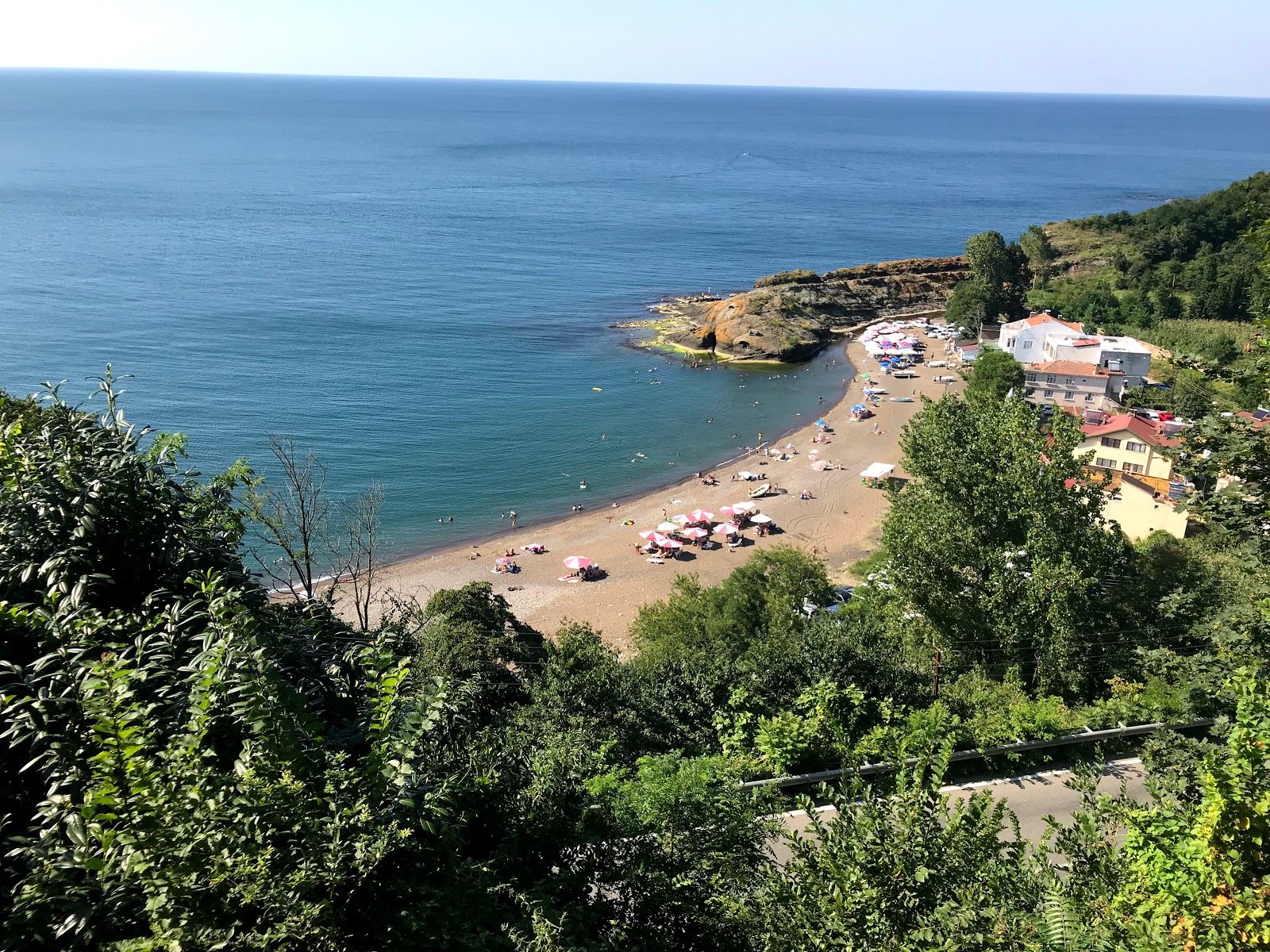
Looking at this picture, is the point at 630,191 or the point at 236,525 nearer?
the point at 236,525

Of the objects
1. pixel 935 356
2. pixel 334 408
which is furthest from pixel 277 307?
pixel 935 356

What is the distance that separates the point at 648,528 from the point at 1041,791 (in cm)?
2394

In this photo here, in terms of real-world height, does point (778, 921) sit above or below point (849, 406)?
above

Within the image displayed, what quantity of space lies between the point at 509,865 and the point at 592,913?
2.32 ft

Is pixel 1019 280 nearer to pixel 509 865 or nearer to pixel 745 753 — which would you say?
pixel 745 753

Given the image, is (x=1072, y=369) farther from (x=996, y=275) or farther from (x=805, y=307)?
(x=805, y=307)

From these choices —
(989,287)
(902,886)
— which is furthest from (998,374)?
(902,886)

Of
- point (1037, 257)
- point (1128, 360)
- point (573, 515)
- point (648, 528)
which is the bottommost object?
point (573, 515)

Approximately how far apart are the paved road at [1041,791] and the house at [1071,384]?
33379 millimetres

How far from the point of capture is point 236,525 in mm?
10891

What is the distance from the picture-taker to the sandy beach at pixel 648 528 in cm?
2991

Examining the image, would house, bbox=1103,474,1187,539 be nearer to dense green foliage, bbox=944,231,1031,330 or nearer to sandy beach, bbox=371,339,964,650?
sandy beach, bbox=371,339,964,650

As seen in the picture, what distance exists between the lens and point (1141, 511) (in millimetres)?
28500

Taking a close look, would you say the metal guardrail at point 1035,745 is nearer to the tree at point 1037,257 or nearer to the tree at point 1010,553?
the tree at point 1010,553
